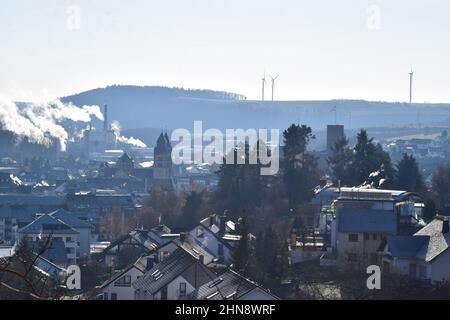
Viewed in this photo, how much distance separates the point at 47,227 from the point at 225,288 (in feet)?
45.2

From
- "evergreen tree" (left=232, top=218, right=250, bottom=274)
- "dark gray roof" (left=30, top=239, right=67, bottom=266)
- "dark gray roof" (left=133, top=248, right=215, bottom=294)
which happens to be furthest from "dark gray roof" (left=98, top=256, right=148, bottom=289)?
"dark gray roof" (left=30, top=239, right=67, bottom=266)

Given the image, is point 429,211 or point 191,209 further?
point 191,209

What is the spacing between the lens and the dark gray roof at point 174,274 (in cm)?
1625

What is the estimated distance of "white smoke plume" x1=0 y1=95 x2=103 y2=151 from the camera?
250ft

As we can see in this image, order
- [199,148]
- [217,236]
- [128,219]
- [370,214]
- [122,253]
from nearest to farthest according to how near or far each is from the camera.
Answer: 1. [370,214]
2. [217,236]
3. [122,253]
4. [128,219]
5. [199,148]

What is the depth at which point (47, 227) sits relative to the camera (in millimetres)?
27797

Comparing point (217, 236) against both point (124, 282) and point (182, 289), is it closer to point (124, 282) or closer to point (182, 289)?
point (124, 282)

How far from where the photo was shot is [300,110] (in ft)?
435

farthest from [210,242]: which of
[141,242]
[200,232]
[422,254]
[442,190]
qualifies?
[422,254]

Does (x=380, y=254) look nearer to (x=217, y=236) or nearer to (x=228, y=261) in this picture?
(x=228, y=261)

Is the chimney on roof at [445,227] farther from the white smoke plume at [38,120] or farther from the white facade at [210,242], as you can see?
the white smoke plume at [38,120]

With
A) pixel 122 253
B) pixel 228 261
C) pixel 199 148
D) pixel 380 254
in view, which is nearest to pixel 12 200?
pixel 122 253

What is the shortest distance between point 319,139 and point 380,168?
2762 inches
